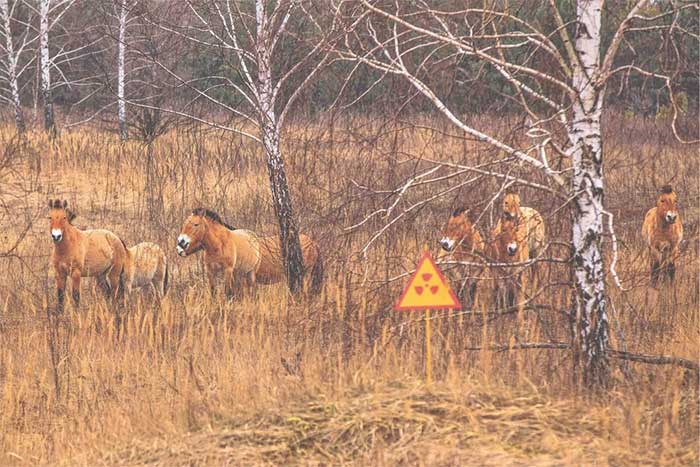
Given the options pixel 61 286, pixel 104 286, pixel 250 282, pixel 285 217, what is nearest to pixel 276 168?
pixel 285 217

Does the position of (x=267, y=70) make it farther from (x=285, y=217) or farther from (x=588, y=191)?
(x=588, y=191)

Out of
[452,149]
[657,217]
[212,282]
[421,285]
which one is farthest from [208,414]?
[452,149]

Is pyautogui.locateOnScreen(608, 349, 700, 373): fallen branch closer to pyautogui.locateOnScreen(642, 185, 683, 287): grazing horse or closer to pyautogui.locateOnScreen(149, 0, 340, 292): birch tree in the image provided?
pyautogui.locateOnScreen(642, 185, 683, 287): grazing horse

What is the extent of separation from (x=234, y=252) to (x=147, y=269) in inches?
54.7

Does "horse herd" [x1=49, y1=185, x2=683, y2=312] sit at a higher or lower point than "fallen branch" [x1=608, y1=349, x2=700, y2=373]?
higher

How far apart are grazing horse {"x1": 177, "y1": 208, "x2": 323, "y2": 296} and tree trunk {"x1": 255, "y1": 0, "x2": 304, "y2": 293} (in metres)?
0.19

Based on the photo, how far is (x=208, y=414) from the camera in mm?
8008

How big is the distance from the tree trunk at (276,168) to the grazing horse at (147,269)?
5.39ft

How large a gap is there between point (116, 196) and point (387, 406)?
538 inches

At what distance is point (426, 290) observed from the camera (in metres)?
7.96

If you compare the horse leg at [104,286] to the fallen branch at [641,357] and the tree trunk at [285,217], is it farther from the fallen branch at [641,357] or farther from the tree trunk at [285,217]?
the fallen branch at [641,357]

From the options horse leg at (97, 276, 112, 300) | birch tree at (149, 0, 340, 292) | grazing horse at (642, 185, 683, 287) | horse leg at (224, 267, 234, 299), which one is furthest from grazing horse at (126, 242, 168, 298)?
grazing horse at (642, 185, 683, 287)

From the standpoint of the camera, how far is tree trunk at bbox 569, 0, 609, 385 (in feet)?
27.0

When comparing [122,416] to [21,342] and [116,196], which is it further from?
[116,196]
